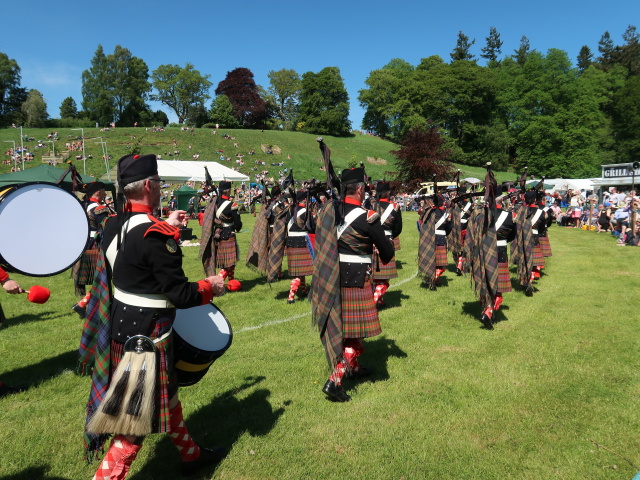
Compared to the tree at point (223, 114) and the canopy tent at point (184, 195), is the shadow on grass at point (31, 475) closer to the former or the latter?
the canopy tent at point (184, 195)

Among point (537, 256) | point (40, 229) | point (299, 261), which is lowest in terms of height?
point (537, 256)

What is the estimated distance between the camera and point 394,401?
4168mm

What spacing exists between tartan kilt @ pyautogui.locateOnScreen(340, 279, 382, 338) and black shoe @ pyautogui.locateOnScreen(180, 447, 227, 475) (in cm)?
148

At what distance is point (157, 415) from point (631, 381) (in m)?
4.75

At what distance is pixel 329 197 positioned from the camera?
166 inches

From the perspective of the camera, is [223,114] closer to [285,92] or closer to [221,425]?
[285,92]

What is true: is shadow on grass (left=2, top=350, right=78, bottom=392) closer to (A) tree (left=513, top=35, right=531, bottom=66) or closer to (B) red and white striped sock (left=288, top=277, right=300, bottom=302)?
(B) red and white striped sock (left=288, top=277, right=300, bottom=302)

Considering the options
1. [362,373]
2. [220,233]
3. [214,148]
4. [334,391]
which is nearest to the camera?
[334,391]

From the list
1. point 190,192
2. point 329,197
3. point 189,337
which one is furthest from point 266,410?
point 190,192

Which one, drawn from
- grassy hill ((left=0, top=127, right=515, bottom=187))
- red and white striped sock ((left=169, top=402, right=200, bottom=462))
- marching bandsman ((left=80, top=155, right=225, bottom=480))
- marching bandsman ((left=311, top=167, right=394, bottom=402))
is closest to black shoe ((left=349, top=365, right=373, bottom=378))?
marching bandsman ((left=311, top=167, right=394, bottom=402))

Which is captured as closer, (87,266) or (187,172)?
(87,266)

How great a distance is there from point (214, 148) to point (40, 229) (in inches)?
1766

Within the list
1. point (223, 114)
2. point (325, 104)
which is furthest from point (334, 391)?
point (325, 104)

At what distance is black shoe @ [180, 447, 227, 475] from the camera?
3.01m
